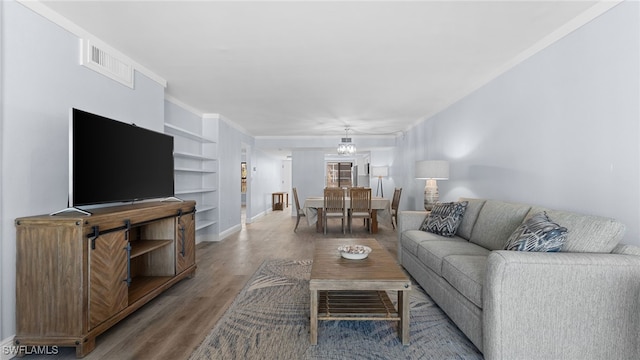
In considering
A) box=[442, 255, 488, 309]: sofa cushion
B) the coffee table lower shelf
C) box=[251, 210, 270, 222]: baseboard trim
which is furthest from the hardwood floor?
box=[251, 210, 270, 222]: baseboard trim

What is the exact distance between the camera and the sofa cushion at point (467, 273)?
1.82m

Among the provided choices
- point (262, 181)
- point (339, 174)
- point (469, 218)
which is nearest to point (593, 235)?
point (469, 218)

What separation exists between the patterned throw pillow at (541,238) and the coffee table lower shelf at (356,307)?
35.5 inches

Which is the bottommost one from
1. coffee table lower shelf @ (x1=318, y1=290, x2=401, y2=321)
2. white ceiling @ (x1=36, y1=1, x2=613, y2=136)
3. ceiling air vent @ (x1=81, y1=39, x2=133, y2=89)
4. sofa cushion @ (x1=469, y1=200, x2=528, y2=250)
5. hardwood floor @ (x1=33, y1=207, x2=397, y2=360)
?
hardwood floor @ (x1=33, y1=207, x2=397, y2=360)

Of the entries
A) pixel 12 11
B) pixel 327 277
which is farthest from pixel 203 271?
pixel 12 11

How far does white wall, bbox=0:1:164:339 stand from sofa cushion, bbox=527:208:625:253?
11.3 ft

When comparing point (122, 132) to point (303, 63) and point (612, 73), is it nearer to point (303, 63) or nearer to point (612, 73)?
point (303, 63)

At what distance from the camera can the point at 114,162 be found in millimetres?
2301

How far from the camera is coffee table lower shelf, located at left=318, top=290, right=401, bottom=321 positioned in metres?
1.99

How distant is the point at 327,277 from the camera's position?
192 centimetres

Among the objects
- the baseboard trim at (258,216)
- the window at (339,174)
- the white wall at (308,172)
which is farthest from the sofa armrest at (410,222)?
the window at (339,174)

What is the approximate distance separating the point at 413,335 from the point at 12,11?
3.40m

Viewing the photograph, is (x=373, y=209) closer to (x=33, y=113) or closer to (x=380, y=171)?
(x=380, y=171)

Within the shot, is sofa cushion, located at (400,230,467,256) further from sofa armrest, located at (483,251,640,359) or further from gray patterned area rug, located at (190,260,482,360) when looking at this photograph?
sofa armrest, located at (483,251,640,359)
